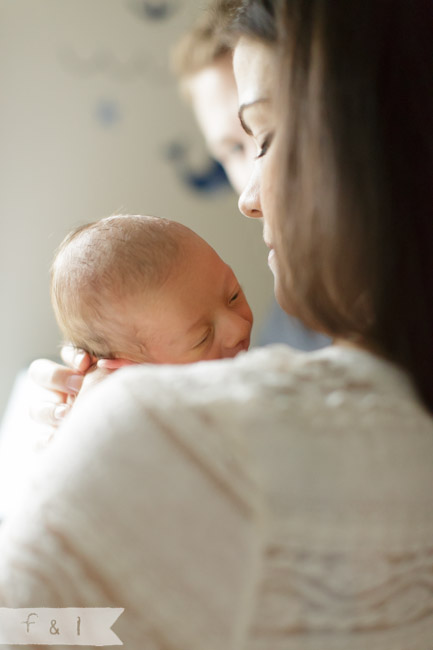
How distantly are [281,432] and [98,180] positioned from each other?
6.99 ft

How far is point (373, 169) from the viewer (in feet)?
1.85

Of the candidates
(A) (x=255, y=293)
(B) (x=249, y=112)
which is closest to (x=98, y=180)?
(A) (x=255, y=293)

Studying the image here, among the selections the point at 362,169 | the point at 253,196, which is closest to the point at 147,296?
the point at 253,196

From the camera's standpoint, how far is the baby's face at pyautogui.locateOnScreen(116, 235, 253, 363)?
101 centimetres

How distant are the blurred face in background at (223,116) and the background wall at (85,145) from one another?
0.63 ft

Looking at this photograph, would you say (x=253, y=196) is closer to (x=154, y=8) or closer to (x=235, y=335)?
(x=235, y=335)

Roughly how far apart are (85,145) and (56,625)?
2162 millimetres

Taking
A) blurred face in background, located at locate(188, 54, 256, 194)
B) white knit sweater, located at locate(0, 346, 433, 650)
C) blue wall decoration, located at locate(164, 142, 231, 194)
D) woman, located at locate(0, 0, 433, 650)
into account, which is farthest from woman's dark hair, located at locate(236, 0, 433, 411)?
blue wall decoration, located at locate(164, 142, 231, 194)

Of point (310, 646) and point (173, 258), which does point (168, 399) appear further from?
point (173, 258)

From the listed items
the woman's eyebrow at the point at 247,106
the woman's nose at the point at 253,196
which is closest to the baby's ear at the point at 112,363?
the woman's nose at the point at 253,196

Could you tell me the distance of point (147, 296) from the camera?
101cm

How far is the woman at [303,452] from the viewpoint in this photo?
1.58 feet

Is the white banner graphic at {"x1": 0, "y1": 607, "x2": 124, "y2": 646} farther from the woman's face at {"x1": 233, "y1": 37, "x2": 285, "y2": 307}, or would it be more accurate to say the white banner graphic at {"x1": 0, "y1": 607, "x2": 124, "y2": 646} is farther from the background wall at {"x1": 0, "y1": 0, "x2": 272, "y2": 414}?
the background wall at {"x1": 0, "y1": 0, "x2": 272, "y2": 414}

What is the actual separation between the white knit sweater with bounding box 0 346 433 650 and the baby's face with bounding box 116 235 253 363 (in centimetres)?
49
